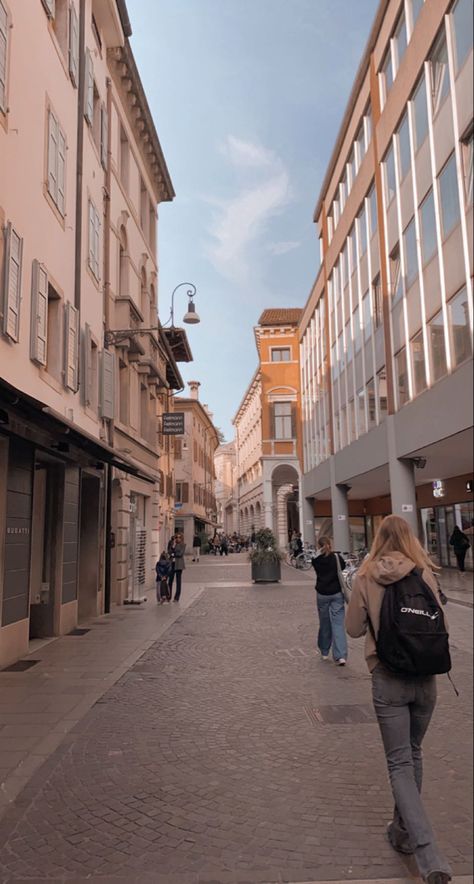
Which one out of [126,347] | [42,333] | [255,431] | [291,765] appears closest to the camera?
[291,765]

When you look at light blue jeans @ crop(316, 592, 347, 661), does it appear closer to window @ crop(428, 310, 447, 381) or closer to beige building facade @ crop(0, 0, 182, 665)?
beige building facade @ crop(0, 0, 182, 665)

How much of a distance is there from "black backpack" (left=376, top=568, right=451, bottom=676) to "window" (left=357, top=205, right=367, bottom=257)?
2.79 meters

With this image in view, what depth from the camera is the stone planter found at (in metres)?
23.2

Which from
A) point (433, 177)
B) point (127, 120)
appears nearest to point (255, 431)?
point (127, 120)

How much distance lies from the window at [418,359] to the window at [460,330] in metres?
0.70

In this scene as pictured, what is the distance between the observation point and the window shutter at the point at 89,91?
14695 mm

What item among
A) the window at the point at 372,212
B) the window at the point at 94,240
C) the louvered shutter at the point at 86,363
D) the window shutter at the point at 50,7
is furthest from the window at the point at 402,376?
the window at the point at 94,240

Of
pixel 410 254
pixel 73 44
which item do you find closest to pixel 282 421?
pixel 73 44

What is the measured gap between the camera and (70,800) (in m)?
4.68

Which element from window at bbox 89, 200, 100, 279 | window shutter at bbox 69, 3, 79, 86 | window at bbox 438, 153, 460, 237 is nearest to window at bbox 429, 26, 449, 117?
window at bbox 438, 153, 460, 237

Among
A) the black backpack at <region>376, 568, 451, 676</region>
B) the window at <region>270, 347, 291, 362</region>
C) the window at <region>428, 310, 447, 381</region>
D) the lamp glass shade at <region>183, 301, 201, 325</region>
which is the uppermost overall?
the window at <region>270, 347, 291, 362</region>

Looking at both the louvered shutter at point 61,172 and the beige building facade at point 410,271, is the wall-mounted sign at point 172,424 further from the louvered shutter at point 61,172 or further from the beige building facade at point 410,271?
the beige building facade at point 410,271

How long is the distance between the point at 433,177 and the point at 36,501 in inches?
406

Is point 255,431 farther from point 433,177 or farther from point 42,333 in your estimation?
point 433,177
